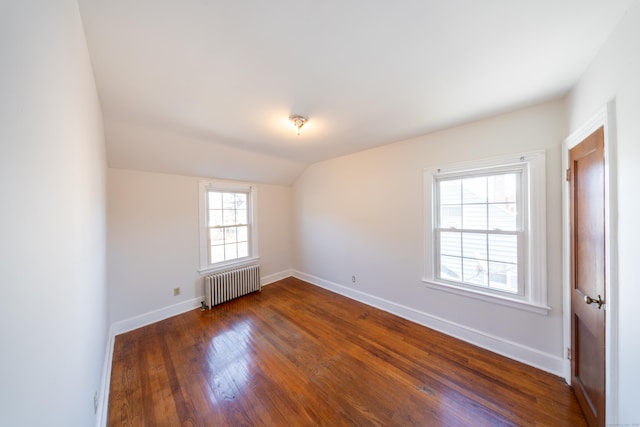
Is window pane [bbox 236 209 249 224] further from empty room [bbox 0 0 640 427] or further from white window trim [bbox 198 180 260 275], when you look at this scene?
empty room [bbox 0 0 640 427]

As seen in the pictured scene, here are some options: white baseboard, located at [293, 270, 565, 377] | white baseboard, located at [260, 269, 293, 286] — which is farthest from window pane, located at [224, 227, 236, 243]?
white baseboard, located at [293, 270, 565, 377]

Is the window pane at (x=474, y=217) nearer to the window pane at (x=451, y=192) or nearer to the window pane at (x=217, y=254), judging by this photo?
the window pane at (x=451, y=192)

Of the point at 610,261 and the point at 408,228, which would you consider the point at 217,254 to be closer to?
the point at 408,228

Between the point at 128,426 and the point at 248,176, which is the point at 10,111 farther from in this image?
the point at 248,176

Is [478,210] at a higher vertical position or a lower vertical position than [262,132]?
lower

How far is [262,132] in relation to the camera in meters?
2.42

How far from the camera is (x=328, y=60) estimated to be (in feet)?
4.35

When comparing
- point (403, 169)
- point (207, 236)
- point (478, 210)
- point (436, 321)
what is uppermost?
point (403, 169)

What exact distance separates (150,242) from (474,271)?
3972 millimetres

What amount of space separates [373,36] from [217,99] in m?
1.27

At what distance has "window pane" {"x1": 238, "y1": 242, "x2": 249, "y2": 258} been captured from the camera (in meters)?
3.80

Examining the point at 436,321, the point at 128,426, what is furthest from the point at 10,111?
the point at 436,321

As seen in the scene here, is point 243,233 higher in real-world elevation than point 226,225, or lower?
lower

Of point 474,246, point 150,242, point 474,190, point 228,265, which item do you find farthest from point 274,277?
point 474,190
